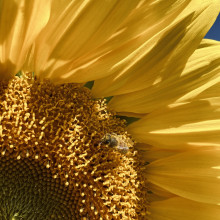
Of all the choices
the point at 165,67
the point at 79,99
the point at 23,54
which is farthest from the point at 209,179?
the point at 23,54

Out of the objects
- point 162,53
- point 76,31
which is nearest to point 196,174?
point 162,53

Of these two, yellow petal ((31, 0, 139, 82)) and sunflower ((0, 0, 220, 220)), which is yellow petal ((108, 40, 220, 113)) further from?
yellow petal ((31, 0, 139, 82))

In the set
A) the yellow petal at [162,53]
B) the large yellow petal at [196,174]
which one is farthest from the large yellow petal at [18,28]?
the large yellow petal at [196,174]

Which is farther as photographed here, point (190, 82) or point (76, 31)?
point (190, 82)

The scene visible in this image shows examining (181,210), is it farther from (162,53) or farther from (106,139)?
(162,53)

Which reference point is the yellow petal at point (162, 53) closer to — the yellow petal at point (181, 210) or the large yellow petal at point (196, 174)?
the large yellow petal at point (196, 174)

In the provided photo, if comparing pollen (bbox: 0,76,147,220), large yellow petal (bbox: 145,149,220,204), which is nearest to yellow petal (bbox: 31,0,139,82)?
pollen (bbox: 0,76,147,220)

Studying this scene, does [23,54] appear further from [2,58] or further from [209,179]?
[209,179]
